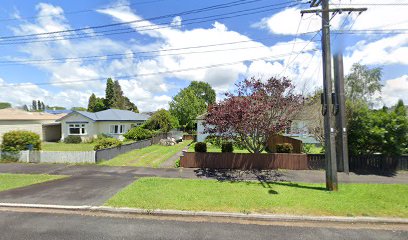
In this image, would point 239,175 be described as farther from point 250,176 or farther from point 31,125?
point 31,125

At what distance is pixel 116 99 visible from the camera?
224 feet

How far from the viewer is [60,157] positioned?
54.2 feet

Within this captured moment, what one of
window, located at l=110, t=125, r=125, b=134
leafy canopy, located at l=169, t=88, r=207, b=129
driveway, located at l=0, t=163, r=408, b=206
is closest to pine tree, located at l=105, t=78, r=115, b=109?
leafy canopy, located at l=169, t=88, r=207, b=129

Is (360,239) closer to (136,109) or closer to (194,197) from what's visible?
(194,197)

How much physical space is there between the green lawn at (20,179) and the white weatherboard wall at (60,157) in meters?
3.19

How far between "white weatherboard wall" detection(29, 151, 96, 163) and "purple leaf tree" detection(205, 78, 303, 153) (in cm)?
870

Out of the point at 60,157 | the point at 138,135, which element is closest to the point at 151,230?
the point at 60,157

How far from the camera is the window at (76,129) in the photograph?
31391mm

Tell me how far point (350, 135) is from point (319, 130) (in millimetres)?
3374

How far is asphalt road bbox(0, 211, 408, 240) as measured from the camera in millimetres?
6168

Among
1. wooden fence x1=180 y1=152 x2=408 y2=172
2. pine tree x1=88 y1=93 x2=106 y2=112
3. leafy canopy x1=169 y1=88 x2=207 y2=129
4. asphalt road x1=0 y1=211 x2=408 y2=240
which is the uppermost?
pine tree x1=88 y1=93 x2=106 y2=112

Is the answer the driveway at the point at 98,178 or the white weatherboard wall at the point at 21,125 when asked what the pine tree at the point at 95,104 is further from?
the driveway at the point at 98,178

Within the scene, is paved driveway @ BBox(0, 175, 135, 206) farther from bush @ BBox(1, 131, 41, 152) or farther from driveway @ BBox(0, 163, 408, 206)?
bush @ BBox(1, 131, 41, 152)

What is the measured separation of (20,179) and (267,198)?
1204 centimetres
